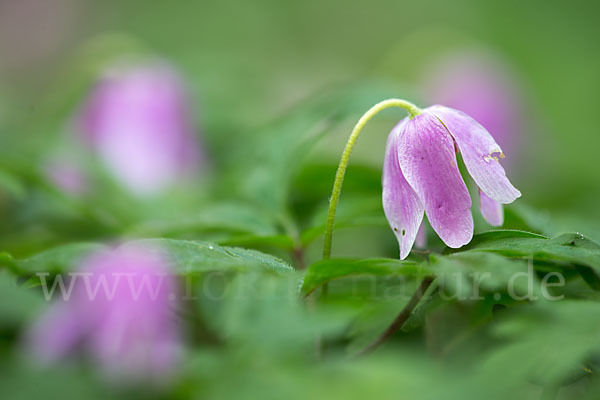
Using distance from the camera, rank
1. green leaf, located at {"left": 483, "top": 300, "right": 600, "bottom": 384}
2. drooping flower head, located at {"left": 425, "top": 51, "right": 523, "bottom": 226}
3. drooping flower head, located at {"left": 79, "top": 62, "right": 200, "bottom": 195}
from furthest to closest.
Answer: drooping flower head, located at {"left": 425, "top": 51, "right": 523, "bottom": 226} → drooping flower head, located at {"left": 79, "top": 62, "right": 200, "bottom": 195} → green leaf, located at {"left": 483, "top": 300, "right": 600, "bottom": 384}

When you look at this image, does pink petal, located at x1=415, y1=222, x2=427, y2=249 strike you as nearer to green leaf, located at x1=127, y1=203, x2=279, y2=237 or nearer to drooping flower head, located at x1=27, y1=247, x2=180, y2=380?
green leaf, located at x1=127, y1=203, x2=279, y2=237

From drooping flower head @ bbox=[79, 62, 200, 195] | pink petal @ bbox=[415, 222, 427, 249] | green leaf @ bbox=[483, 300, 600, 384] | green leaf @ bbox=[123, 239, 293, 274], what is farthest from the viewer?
drooping flower head @ bbox=[79, 62, 200, 195]

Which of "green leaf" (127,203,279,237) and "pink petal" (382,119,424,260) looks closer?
"pink petal" (382,119,424,260)

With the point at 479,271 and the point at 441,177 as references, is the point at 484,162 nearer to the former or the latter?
the point at 441,177

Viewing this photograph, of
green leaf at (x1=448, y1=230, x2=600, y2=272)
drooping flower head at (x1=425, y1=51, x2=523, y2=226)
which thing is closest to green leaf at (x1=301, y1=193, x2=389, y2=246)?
green leaf at (x1=448, y1=230, x2=600, y2=272)

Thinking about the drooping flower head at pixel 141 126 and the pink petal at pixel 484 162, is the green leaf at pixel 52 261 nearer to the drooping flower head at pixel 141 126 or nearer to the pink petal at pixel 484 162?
the pink petal at pixel 484 162

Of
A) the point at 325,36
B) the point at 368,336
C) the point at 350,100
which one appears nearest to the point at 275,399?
the point at 368,336

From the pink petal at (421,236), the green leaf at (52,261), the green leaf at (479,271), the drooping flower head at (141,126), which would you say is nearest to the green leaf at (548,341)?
the green leaf at (479,271)

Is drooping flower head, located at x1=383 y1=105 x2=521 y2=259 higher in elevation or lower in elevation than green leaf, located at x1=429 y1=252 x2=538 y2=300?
higher
